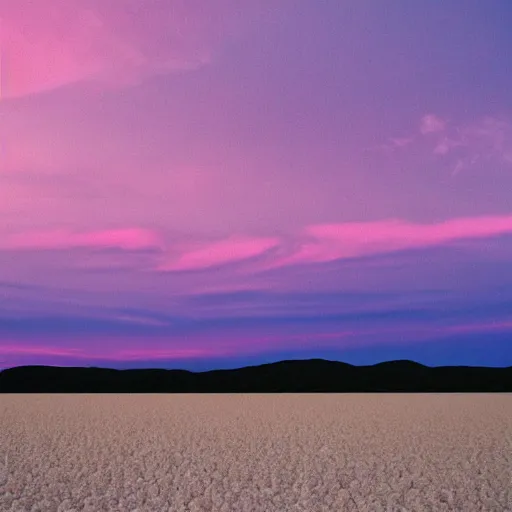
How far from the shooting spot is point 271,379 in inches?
3312

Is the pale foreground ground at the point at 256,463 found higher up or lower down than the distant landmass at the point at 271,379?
lower down

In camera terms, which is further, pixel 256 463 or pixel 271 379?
pixel 271 379

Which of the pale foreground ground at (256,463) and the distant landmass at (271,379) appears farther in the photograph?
the distant landmass at (271,379)

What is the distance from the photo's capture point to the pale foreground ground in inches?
528

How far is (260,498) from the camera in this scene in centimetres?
1348

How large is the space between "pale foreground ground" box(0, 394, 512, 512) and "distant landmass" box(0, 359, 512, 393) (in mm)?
54628

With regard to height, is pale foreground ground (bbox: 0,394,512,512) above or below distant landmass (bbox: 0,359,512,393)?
below

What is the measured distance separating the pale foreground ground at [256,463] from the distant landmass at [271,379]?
54628 millimetres

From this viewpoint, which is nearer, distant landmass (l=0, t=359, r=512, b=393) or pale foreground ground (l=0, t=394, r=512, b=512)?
pale foreground ground (l=0, t=394, r=512, b=512)

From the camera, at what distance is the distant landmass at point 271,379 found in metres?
81.6

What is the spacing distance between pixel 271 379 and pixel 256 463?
6799cm

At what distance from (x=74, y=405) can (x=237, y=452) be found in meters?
19.2

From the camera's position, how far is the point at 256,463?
55.4 feet

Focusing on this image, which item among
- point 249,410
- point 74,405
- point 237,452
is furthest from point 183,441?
point 74,405
